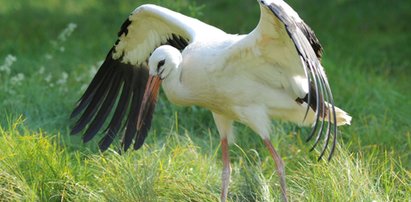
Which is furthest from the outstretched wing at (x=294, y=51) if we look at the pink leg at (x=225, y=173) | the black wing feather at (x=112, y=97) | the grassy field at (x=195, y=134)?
the black wing feather at (x=112, y=97)

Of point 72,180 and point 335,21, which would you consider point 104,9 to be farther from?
point 72,180

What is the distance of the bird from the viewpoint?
222 inches

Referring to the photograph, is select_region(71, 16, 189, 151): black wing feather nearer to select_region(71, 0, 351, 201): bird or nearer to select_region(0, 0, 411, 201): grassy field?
select_region(71, 0, 351, 201): bird

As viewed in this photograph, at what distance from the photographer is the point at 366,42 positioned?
11953mm

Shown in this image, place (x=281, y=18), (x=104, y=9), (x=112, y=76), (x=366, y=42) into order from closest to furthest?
(x=281, y=18)
(x=112, y=76)
(x=366, y=42)
(x=104, y=9)

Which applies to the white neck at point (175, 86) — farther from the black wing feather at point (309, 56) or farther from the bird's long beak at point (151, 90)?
the black wing feather at point (309, 56)

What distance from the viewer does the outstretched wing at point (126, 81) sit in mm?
7012

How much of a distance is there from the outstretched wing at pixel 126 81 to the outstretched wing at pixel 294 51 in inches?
38.3

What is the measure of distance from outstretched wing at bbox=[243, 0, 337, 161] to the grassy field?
0.42 m

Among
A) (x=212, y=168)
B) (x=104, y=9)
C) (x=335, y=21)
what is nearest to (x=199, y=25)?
(x=212, y=168)

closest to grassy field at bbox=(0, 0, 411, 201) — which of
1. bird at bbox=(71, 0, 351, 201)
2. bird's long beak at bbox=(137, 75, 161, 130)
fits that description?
bird at bbox=(71, 0, 351, 201)

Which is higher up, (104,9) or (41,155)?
(41,155)

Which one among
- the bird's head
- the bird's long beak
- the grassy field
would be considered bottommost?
the grassy field

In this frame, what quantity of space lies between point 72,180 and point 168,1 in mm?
2667
